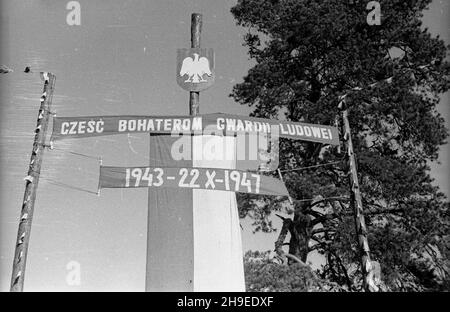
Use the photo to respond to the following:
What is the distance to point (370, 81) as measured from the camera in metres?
20.1

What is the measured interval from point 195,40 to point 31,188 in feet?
15.8

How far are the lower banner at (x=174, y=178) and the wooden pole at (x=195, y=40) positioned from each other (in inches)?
82.8

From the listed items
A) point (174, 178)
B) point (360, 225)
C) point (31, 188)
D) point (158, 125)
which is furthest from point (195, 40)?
point (360, 225)

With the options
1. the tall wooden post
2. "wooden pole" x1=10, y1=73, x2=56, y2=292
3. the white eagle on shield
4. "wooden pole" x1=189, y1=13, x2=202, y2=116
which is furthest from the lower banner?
the white eagle on shield

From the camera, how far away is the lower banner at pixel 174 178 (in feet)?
34.1

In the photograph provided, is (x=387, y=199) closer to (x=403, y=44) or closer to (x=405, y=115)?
(x=405, y=115)

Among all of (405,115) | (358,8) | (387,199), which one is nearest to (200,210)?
(387,199)

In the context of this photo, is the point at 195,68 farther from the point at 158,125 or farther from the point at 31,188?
the point at 31,188

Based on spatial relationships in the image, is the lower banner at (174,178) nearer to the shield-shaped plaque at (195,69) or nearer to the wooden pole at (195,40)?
the wooden pole at (195,40)

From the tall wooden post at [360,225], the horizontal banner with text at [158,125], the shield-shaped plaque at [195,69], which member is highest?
the shield-shaped plaque at [195,69]

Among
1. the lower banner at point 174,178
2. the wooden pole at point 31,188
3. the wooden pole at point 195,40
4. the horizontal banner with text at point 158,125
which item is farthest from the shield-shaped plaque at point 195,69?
the wooden pole at point 31,188

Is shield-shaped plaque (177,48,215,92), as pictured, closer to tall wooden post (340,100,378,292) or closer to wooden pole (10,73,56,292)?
wooden pole (10,73,56,292)

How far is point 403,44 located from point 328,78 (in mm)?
3025

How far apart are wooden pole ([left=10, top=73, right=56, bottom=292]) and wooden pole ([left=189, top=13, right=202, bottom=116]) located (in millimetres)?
3000
